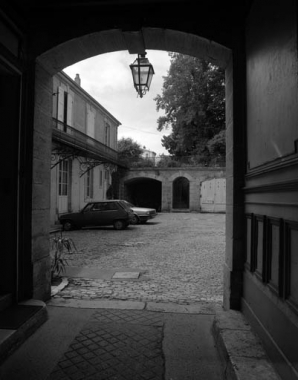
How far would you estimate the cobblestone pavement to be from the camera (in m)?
4.48

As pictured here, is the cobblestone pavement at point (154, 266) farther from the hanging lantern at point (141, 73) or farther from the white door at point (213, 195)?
the white door at point (213, 195)

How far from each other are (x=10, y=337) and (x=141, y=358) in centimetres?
110

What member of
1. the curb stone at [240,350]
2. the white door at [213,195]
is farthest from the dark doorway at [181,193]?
the curb stone at [240,350]

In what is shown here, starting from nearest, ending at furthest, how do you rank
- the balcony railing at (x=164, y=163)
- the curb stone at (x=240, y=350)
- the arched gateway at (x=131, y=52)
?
the curb stone at (x=240, y=350) → the arched gateway at (x=131, y=52) → the balcony railing at (x=164, y=163)

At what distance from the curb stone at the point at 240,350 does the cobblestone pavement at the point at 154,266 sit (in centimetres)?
124

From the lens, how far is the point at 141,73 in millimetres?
4855

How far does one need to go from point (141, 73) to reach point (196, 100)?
82.1 feet

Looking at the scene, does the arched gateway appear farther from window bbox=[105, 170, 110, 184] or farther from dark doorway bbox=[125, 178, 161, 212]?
dark doorway bbox=[125, 178, 161, 212]

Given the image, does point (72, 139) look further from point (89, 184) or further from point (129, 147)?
point (129, 147)

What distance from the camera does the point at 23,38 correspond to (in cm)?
345

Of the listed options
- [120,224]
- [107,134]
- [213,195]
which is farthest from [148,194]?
[120,224]

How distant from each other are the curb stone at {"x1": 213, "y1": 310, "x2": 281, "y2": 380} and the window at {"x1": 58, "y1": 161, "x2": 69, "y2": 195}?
13223mm

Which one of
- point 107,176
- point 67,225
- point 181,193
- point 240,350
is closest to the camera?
point 240,350

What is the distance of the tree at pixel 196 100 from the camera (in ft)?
92.5
